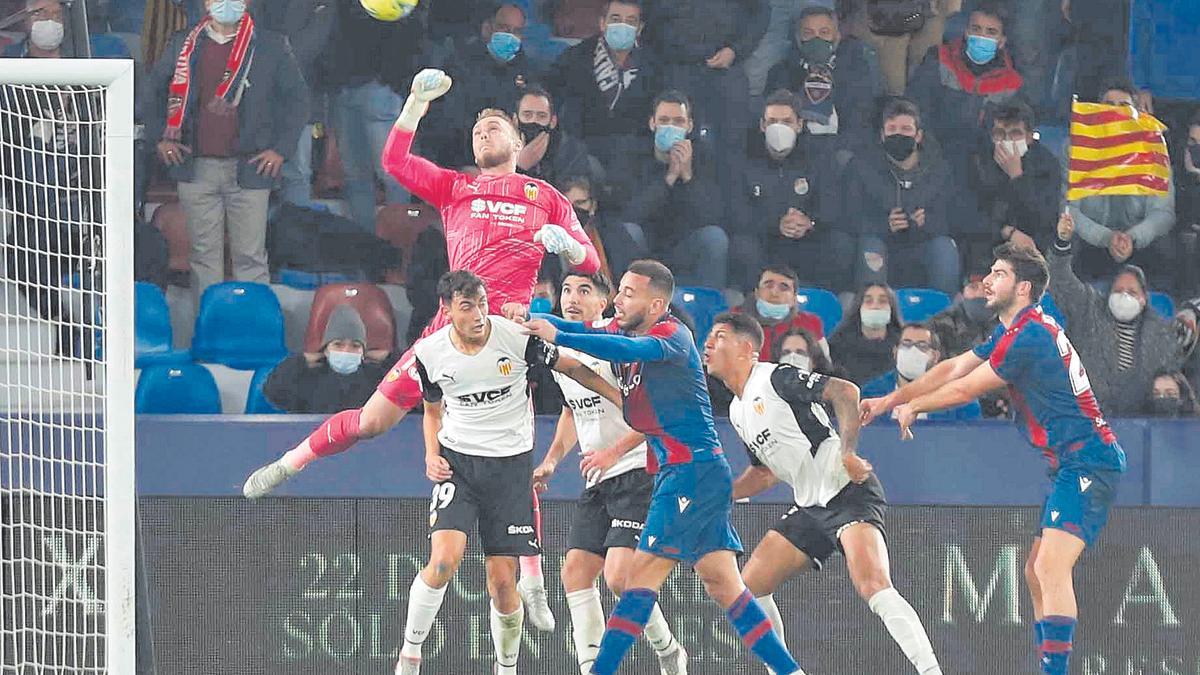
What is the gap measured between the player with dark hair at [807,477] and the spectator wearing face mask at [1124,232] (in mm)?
2531

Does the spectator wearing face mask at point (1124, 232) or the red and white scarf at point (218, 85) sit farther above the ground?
the red and white scarf at point (218, 85)

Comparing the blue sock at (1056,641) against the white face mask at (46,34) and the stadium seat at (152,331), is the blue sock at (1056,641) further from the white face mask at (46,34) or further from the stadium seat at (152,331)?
Answer: the white face mask at (46,34)

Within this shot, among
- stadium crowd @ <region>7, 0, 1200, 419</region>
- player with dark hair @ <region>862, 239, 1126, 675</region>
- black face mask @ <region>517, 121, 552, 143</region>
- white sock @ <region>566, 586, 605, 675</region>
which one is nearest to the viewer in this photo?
player with dark hair @ <region>862, 239, 1126, 675</region>

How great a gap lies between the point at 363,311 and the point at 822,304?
233 centimetres

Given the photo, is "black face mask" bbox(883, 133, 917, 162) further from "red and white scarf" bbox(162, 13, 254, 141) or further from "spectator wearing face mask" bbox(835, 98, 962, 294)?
"red and white scarf" bbox(162, 13, 254, 141)

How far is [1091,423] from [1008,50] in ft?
10.5

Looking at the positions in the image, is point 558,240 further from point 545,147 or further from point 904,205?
point 904,205

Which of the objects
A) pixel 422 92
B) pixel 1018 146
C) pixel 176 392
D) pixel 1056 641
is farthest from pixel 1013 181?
pixel 176 392

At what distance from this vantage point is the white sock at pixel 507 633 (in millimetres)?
7988

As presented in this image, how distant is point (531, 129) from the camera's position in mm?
9711

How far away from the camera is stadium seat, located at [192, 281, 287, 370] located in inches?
373

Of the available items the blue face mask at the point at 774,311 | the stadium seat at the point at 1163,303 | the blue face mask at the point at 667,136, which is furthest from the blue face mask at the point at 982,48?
the blue face mask at the point at 774,311

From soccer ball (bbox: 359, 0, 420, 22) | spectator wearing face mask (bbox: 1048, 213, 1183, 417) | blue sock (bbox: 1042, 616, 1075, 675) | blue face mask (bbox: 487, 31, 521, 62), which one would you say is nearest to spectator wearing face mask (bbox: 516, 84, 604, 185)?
blue face mask (bbox: 487, 31, 521, 62)

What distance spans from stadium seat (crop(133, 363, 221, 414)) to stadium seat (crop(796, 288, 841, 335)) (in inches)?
117
